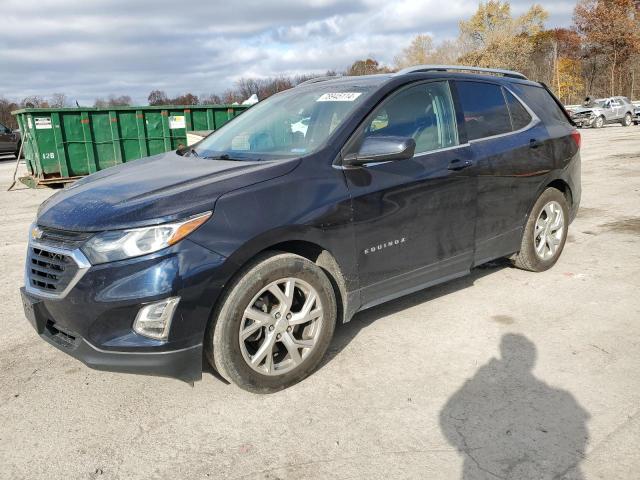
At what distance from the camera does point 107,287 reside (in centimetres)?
264

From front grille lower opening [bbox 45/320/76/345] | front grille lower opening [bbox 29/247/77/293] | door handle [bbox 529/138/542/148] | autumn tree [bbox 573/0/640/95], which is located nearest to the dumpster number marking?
front grille lower opening [bbox 29/247/77/293]

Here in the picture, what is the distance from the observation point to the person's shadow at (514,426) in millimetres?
2416

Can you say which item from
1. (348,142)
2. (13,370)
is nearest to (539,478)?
(348,142)

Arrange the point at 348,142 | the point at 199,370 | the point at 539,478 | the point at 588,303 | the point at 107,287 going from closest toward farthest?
1. the point at 539,478
2. the point at 107,287
3. the point at 199,370
4. the point at 348,142
5. the point at 588,303

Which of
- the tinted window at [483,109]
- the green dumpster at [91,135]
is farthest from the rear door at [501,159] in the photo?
the green dumpster at [91,135]

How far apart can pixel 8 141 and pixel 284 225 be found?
79.7 ft

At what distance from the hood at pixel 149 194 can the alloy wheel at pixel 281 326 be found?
2.01 ft

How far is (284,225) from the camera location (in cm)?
297

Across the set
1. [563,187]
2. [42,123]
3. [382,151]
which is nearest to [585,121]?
[42,123]

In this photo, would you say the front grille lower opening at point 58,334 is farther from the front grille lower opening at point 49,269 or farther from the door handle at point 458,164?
the door handle at point 458,164

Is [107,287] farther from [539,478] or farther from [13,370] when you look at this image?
[539,478]

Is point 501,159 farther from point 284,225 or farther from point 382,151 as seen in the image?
point 284,225

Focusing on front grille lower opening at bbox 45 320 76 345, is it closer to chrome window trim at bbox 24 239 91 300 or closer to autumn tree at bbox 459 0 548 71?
chrome window trim at bbox 24 239 91 300

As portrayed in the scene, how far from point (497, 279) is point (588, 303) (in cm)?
83
